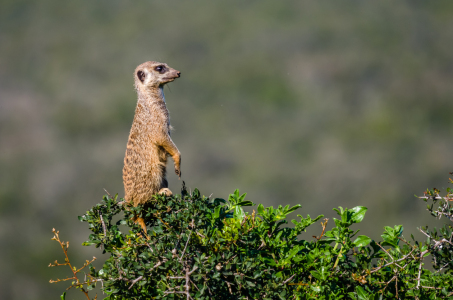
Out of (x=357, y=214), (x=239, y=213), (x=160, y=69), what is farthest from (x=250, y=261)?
(x=160, y=69)

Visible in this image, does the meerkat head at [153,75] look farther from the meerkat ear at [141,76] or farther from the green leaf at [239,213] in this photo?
the green leaf at [239,213]

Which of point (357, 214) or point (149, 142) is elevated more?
point (149, 142)

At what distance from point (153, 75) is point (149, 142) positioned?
48cm

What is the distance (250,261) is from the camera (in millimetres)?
1528

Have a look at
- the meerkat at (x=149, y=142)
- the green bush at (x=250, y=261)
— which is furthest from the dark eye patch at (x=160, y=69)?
the green bush at (x=250, y=261)

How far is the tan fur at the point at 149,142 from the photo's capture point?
264 centimetres

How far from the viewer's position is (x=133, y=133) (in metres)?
2.83

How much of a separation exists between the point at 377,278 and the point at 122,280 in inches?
40.9

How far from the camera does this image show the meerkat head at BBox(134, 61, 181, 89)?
9.40ft

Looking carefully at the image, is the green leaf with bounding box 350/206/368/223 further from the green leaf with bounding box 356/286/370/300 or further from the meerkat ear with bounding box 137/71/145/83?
the meerkat ear with bounding box 137/71/145/83

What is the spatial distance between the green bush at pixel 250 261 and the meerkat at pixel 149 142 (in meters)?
0.75

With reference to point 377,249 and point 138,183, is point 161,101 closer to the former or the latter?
point 138,183

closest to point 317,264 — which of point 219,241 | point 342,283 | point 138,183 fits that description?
point 342,283

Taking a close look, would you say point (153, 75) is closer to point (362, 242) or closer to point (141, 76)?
point (141, 76)
